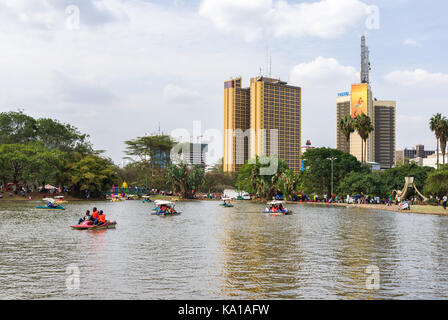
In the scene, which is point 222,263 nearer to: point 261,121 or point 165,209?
point 165,209

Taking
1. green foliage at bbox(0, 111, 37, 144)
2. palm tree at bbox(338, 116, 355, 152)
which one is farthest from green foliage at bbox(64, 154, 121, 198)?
palm tree at bbox(338, 116, 355, 152)

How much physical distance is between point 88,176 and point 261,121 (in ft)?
344

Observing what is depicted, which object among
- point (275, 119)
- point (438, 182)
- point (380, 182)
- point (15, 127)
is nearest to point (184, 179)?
point (15, 127)

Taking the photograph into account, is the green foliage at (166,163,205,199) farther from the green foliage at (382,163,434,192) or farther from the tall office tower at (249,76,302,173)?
the tall office tower at (249,76,302,173)

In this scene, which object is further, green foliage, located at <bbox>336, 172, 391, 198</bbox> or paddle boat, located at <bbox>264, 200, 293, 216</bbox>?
green foliage, located at <bbox>336, 172, 391, 198</bbox>

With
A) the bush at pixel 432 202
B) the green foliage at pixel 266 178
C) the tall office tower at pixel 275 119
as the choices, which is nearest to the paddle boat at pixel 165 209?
the bush at pixel 432 202

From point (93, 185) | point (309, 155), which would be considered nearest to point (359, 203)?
point (309, 155)

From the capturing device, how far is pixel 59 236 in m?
A: 26.4

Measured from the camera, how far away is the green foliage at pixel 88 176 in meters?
85.8

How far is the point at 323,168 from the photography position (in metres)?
88.2

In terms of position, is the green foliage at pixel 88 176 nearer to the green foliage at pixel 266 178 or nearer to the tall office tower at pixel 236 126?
the green foliage at pixel 266 178

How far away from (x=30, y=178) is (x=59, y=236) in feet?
200

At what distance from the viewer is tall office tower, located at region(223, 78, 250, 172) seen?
18050cm

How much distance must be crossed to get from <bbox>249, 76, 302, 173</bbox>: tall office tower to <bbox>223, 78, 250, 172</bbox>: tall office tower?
15.4 ft
